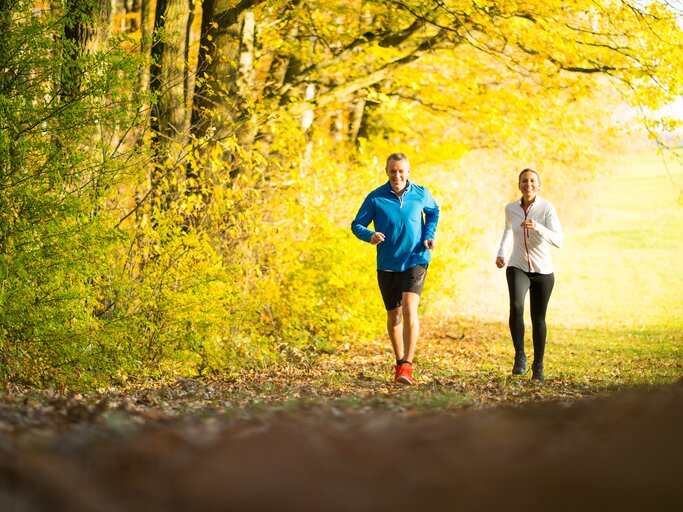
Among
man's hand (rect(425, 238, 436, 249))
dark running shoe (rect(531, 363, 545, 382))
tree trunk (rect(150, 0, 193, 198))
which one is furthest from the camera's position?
Result: tree trunk (rect(150, 0, 193, 198))

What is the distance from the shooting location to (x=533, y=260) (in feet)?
29.2

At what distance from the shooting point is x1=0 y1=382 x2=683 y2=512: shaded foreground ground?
2.62 m

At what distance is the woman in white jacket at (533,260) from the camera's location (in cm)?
889

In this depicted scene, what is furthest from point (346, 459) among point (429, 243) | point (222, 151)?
point (222, 151)

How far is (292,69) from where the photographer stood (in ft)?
51.9

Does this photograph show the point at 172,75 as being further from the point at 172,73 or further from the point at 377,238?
the point at 377,238

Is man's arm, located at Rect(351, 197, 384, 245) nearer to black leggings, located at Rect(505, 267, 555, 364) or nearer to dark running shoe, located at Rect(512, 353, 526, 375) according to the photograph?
black leggings, located at Rect(505, 267, 555, 364)

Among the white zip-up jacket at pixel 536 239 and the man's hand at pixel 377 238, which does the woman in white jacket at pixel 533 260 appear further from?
the man's hand at pixel 377 238

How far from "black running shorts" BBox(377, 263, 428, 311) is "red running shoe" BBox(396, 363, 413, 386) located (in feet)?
1.88

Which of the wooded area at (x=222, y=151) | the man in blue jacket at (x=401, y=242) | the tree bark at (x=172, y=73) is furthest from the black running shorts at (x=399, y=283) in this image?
the tree bark at (x=172, y=73)

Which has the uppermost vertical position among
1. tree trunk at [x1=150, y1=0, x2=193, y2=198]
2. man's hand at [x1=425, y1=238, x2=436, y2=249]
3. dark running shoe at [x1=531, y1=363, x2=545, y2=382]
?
tree trunk at [x1=150, y1=0, x2=193, y2=198]

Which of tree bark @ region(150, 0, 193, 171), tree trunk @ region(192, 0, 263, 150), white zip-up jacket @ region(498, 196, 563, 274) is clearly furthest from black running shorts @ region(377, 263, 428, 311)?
tree trunk @ region(192, 0, 263, 150)

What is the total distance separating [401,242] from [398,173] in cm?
65

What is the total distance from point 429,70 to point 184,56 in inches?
342
